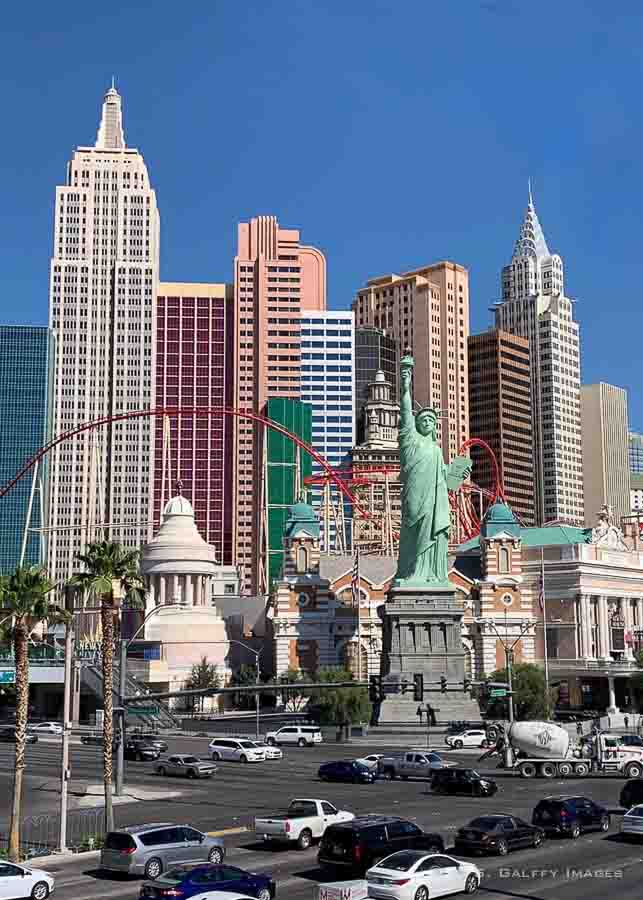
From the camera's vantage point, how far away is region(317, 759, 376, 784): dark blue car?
51750 mm

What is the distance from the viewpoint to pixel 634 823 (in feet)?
112

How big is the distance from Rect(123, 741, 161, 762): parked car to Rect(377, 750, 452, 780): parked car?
43.4ft

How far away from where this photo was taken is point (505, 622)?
104m

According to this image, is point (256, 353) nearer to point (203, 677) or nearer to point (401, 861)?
point (203, 677)

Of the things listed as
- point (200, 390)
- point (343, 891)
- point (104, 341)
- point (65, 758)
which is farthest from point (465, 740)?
point (200, 390)

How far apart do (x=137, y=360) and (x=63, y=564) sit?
100 feet

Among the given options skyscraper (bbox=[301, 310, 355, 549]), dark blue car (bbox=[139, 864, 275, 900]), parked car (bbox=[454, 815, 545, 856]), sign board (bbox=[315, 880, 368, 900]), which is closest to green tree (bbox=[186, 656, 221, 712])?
parked car (bbox=[454, 815, 545, 856])

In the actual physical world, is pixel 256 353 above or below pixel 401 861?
above

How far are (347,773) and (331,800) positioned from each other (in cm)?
750

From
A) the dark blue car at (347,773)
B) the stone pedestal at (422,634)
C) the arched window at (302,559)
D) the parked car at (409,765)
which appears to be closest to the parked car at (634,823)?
the dark blue car at (347,773)

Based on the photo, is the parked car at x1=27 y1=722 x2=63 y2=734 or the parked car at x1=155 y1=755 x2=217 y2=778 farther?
the parked car at x1=27 y1=722 x2=63 y2=734

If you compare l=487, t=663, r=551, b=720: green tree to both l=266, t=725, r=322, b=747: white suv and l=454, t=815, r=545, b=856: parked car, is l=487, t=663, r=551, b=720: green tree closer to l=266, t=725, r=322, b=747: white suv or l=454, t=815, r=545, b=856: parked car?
l=266, t=725, r=322, b=747: white suv

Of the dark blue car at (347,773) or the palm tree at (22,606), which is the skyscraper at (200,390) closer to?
the dark blue car at (347,773)

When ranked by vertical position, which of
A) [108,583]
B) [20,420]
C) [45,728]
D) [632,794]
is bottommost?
[632,794]
